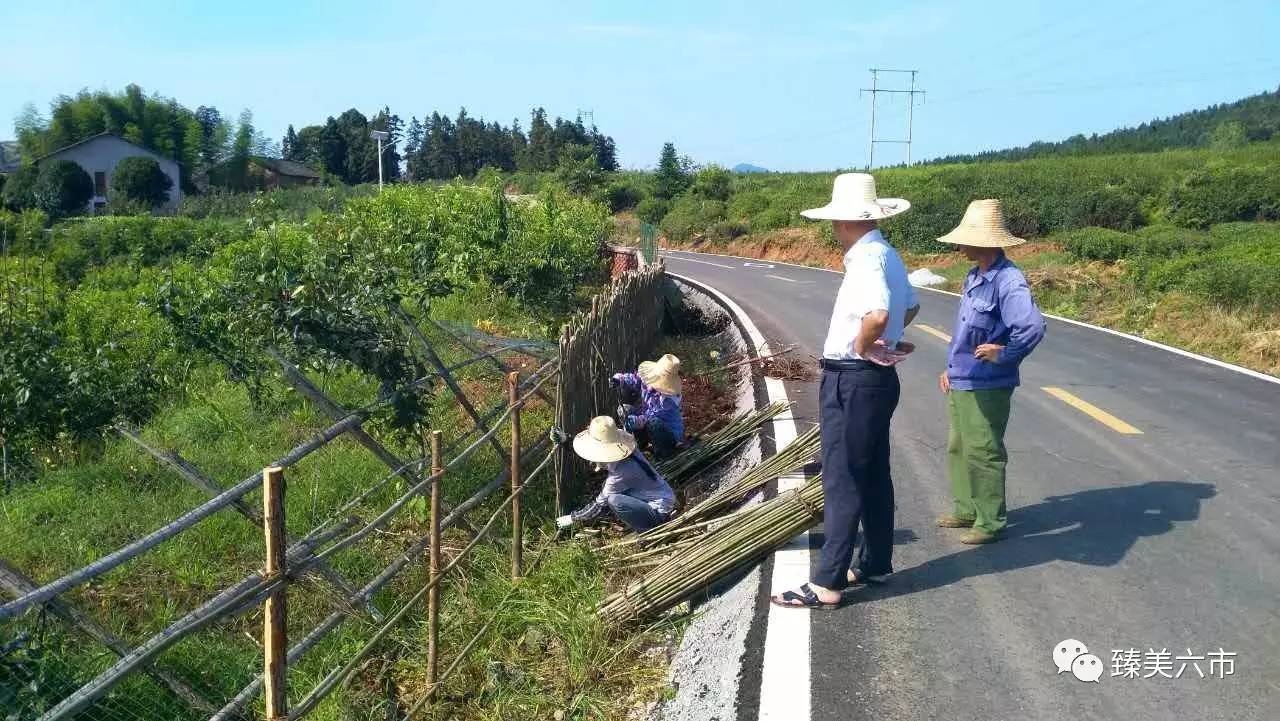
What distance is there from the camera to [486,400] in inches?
375

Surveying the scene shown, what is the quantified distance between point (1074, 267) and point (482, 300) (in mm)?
11746

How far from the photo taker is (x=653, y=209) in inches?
1865

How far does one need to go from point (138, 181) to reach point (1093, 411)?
2447 inches

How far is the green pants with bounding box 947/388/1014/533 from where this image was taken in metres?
4.73

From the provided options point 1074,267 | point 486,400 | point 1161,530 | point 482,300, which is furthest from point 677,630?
point 1074,267

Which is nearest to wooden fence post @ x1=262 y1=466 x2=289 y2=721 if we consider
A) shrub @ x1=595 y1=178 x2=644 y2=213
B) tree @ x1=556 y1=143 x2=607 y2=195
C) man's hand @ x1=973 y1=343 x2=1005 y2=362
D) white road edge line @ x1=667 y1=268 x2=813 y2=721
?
white road edge line @ x1=667 y1=268 x2=813 y2=721

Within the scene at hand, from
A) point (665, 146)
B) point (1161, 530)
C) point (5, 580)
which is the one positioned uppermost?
point (665, 146)

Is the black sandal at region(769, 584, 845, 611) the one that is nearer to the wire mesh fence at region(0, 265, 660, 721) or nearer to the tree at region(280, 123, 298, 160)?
the wire mesh fence at region(0, 265, 660, 721)

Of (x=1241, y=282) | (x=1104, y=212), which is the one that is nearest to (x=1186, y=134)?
(x=1104, y=212)

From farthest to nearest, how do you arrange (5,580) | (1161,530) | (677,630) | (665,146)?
(665,146)
(1161,530)
(677,630)
(5,580)

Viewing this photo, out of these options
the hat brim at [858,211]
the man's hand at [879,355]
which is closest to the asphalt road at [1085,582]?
the man's hand at [879,355]

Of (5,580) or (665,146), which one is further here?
(665,146)

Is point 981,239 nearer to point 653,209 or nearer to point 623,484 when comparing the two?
point 623,484

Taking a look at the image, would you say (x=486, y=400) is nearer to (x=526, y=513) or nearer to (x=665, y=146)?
(x=526, y=513)
